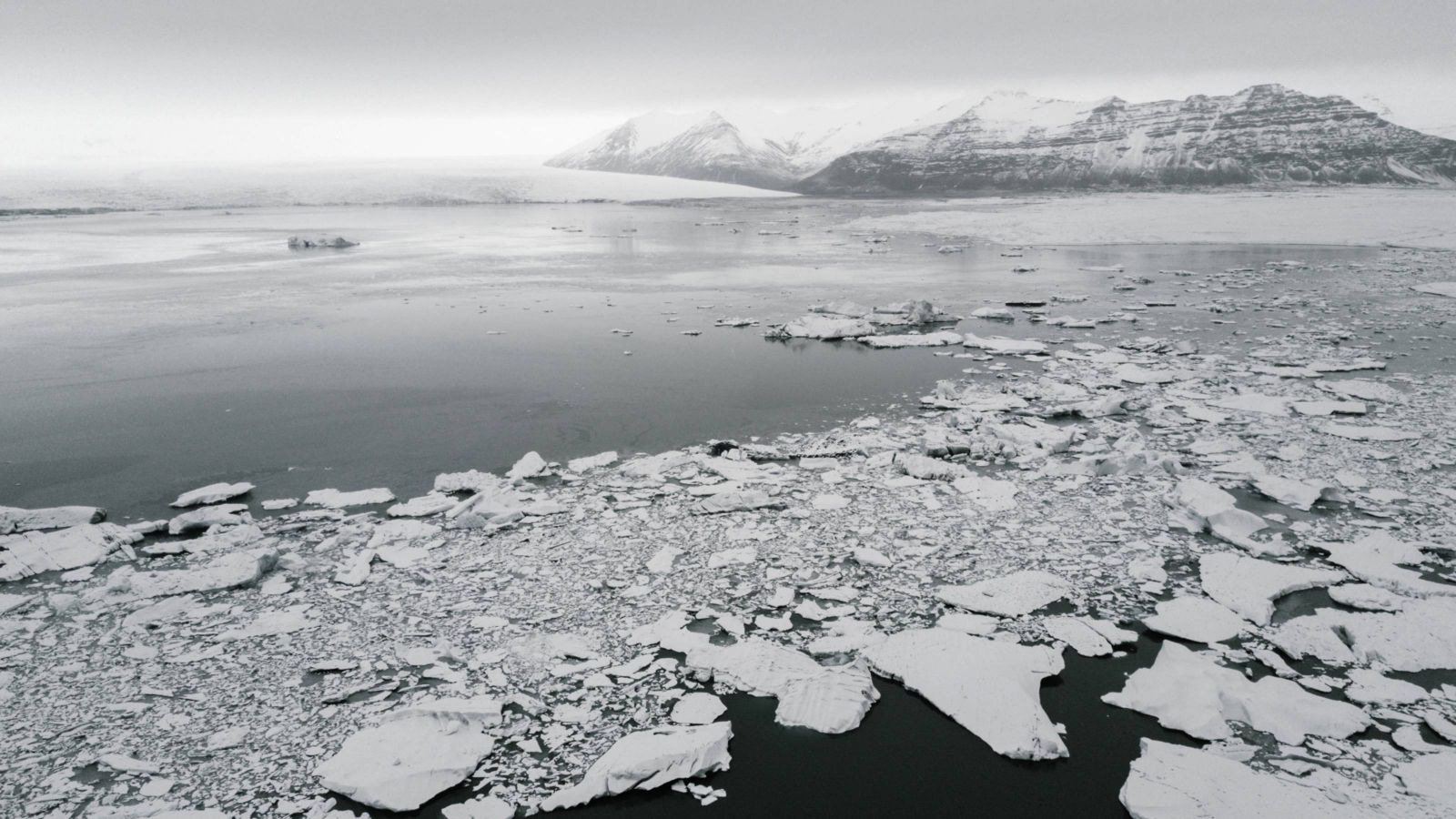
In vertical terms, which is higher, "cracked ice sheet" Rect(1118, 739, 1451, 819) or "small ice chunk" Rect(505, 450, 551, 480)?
"small ice chunk" Rect(505, 450, 551, 480)

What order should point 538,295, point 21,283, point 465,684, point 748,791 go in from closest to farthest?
point 748,791 < point 465,684 < point 538,295 < point 21,283

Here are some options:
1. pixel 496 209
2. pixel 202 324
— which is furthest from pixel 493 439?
pixel 496 209

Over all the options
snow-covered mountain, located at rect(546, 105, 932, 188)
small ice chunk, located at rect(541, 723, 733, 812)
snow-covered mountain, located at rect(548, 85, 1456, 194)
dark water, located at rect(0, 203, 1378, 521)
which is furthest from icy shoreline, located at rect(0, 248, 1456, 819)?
snow-covered mountain, located at rect(546, 105, 932, 188)

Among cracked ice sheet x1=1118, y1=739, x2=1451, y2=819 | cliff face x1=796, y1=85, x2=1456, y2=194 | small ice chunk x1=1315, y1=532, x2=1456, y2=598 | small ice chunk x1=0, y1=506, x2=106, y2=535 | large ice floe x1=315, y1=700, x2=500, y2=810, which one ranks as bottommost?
large ice floe x1=315, y1=700, x2=500, y2=810

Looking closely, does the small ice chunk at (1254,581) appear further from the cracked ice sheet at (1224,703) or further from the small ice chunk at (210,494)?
the small ice chunk at (210,494)

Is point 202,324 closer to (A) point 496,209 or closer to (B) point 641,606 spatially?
(B) point 641,606

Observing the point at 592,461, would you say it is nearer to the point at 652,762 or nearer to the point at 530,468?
the point at 530,468

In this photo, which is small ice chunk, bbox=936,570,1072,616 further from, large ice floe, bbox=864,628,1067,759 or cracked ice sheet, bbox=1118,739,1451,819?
cracked ice sheet, bbox=1118,739,1451,819
